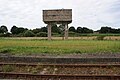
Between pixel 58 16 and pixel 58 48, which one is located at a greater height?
pixel 58 16

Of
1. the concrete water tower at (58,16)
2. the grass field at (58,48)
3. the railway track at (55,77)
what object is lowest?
the railway track at (55,77)

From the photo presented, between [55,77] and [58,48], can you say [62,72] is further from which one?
[58,48]

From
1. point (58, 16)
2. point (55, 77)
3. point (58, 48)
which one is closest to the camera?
point (55, 77)

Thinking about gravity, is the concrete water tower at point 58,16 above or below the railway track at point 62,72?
above

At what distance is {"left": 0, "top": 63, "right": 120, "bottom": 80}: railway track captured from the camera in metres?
12.4

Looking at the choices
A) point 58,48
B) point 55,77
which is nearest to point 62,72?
point 55,77

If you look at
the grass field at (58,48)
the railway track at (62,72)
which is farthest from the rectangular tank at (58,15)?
the railway track at (62,72)

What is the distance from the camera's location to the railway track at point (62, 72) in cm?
1235

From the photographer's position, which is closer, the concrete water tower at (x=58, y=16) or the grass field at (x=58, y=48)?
the grass field at (x=58, y=48)

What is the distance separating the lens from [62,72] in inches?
545

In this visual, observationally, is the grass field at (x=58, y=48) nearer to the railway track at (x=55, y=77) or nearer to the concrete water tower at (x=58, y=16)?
the railway track at (x=55, y=77)

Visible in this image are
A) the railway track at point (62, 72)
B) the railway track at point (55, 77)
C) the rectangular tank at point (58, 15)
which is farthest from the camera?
the rectangular tank at point (58, 15)

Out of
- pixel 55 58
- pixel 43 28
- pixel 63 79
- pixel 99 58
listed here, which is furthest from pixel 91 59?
pixel 43 28

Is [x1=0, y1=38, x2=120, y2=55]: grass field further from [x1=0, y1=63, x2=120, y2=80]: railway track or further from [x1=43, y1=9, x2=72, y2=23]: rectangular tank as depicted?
[x1=43, y1=9, x2=72, y2=23]: rectangular tank
